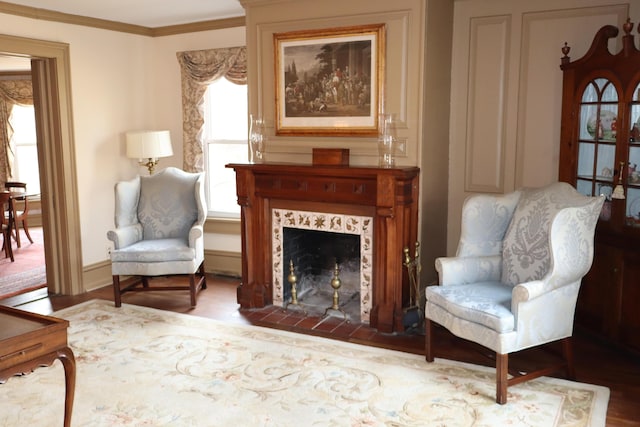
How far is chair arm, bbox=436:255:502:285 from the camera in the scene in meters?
3.77

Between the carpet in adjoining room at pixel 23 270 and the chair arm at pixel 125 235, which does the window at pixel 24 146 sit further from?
the chair arm at pixel 125 235

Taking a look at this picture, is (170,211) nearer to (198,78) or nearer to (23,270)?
(198,78)

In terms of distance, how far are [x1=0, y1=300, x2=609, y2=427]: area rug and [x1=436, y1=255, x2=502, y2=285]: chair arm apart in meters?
0.54

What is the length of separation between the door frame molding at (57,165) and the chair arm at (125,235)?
0.66 meters

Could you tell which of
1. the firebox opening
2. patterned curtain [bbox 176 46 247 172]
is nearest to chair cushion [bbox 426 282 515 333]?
the firebox opening

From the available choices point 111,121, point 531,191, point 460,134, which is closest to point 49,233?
point 111,121

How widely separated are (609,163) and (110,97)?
4.44m

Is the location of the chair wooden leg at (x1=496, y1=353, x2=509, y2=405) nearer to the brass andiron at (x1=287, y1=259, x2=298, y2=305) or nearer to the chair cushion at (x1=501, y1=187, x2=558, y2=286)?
the chair cushion at (x1=501, y1=187, x2=558, y2=286)

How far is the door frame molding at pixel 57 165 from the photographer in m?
5.24

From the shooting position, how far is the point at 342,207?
4559 millimetres

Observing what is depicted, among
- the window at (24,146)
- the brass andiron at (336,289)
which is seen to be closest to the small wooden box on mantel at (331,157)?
the brass andiron at (336,289)

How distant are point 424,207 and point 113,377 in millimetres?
2463

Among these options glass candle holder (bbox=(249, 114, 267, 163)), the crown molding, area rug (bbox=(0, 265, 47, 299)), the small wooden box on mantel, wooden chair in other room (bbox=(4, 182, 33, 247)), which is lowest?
area rug (bbox=(0, 265, 47, 299))

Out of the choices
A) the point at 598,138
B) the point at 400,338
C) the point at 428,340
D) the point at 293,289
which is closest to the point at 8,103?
the point at 293,289
